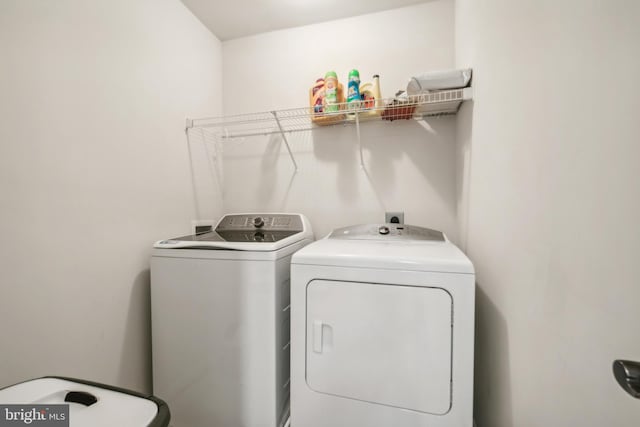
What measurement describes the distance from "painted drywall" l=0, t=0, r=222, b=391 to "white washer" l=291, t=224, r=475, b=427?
3.19ft

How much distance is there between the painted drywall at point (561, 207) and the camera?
407 millimetres

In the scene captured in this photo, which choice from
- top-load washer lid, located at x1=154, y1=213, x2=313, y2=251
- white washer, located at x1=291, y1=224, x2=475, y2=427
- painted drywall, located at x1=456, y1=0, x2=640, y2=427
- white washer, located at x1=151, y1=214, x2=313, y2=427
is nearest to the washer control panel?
top-load washer lid, located at x1=154, y1=213, x2=313, y2=251

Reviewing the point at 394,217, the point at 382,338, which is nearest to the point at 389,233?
the point at 394,217

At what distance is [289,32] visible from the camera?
210cm

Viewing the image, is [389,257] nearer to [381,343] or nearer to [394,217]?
[381,343]

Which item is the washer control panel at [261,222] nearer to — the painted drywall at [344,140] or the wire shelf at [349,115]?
the painted drywall at [344,140]

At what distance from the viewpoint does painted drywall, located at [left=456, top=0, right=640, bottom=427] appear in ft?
1.34

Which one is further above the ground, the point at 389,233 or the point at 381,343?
the point at 389,233

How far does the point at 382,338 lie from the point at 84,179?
1481mm

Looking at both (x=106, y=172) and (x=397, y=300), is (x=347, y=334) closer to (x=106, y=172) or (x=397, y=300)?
(x=397, y=300)

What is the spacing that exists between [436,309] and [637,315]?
58 centimetres

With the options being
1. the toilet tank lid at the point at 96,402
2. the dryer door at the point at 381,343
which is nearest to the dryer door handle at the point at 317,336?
the dryer door at the point at 381,343

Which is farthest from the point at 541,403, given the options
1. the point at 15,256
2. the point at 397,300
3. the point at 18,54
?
the point at 18,54

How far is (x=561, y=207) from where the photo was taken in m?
0.57
